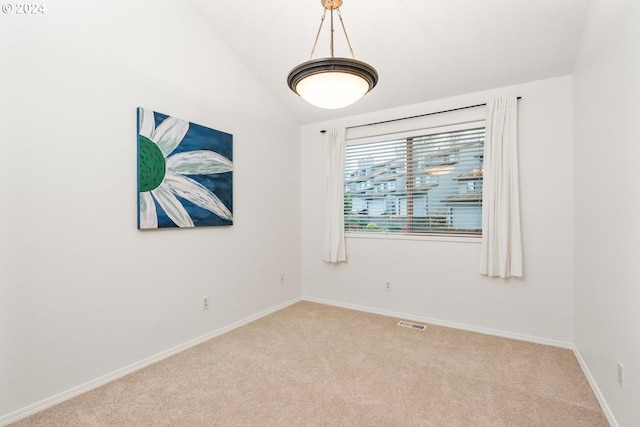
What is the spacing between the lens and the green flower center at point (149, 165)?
2.53 meters

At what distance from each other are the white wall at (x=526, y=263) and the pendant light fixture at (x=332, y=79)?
6.35ft

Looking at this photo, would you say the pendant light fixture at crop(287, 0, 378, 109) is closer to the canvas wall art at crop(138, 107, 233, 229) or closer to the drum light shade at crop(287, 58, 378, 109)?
the drum light shade at crop(287, 58, 378, 109)

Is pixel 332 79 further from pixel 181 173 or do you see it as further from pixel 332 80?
pixel 181 173

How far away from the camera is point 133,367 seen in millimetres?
2492

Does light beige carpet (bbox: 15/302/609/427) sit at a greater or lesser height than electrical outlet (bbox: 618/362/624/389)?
lesser

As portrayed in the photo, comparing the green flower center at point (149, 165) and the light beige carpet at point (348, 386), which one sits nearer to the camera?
the light beige carpet at point (348, 386)

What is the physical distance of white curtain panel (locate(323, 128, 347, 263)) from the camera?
4098mm

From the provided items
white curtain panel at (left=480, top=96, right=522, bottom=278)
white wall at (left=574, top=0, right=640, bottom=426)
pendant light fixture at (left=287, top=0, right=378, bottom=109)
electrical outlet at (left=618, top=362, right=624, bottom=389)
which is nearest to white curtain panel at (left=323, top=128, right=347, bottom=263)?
white curtain panel at (left=480, top=96, right=522, bottom=278)

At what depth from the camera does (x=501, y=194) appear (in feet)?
10.1

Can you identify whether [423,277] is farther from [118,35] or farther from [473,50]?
[118,35]

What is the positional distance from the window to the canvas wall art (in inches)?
63.7

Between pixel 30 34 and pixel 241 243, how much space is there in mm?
2298

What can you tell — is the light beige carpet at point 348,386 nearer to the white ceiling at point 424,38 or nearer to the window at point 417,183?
the window at point 417,183

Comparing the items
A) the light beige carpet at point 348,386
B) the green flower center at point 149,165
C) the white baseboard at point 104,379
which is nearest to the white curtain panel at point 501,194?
the light beige carpet at point 348,386
